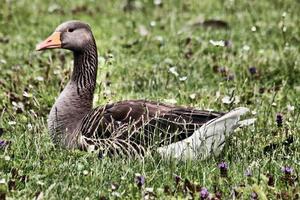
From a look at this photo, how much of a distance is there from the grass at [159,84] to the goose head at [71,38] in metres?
0.66

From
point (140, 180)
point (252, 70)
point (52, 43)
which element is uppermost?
point (52, 43)

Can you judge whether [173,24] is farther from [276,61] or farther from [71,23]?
[71,23]

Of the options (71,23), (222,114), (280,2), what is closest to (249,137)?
(222,114)

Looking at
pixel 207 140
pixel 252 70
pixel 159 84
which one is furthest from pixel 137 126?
pixel 252 70

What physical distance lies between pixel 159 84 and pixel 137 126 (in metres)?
2.36

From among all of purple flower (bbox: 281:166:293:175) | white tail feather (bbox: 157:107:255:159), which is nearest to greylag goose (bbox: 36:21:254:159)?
white tail feather (bbox: 157:107:255:159)

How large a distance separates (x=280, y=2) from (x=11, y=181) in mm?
7518

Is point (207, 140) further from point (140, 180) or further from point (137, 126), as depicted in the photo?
point (140, 180)

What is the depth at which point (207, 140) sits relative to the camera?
6.61 metres

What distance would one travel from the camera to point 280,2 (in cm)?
1227

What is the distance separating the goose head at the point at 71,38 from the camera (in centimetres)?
749

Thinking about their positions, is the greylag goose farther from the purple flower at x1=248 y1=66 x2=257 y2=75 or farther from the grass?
the purple flower at x1=248 y1=66 x2=257 y2=75

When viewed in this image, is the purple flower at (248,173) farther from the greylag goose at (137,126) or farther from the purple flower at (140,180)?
the purple flower at (140,180)

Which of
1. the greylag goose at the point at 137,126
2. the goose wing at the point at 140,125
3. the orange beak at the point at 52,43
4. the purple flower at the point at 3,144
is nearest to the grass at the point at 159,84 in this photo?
the purple flower at the point at 3,144
